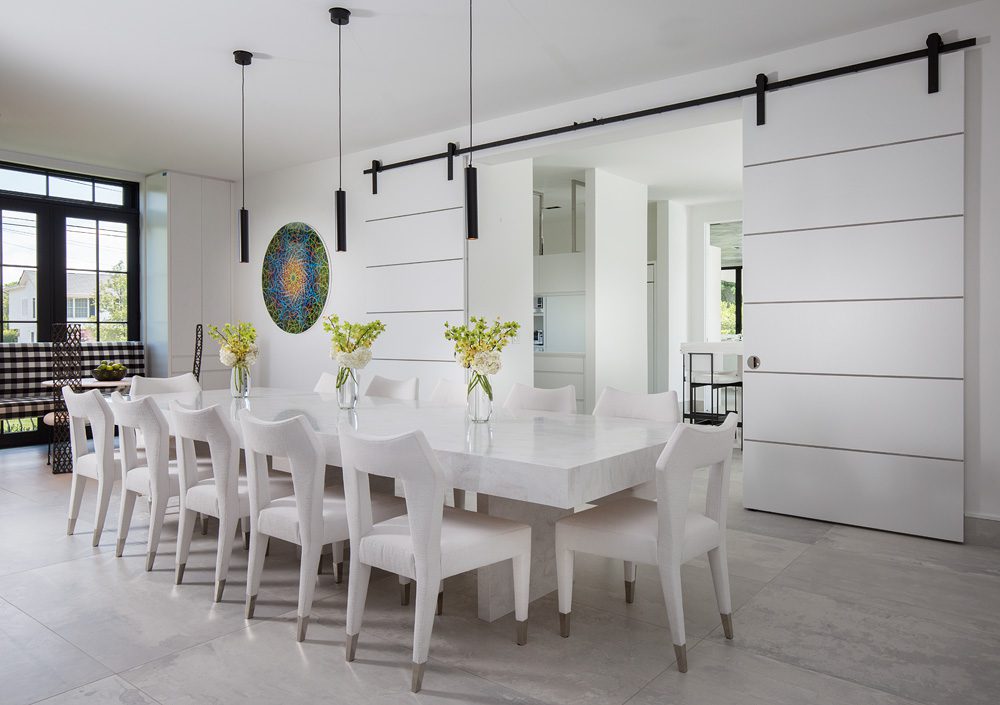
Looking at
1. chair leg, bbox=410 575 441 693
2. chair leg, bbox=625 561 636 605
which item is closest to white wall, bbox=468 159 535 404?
chair leg, bbox=625 561 636 605

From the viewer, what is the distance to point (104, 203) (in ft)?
23.9

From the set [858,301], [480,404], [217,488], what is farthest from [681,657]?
[858,301]

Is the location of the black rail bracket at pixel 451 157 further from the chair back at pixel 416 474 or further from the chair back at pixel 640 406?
the chair back at pixel 416 474

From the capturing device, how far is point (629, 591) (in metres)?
2.83

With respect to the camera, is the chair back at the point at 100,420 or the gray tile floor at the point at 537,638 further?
the chair back at the point at 100,420

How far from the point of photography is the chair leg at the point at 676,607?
2.19 meters

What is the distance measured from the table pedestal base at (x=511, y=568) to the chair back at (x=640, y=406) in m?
0.61

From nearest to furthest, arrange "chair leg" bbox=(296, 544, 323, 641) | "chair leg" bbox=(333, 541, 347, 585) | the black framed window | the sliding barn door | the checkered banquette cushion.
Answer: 1. "chair leg" bbox=(296, 544, 323, 641)
2. "chair leg" bbox=(333, 541, 347, 585)
3. the sliding barn door
4. the checkered banquette cushion
5. the black framed window

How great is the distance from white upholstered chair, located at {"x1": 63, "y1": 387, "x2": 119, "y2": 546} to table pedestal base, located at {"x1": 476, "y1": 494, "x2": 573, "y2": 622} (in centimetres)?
198

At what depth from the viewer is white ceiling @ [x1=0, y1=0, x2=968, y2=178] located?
12.0 feet

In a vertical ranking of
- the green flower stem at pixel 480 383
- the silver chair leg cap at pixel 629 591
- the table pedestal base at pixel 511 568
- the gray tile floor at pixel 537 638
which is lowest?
the gray tile floor at pixel 537 638

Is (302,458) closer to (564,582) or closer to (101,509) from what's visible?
(564,582)

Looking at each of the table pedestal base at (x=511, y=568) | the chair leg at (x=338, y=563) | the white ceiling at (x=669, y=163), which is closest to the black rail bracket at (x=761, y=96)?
the white ceiling at (x=669, y=163)

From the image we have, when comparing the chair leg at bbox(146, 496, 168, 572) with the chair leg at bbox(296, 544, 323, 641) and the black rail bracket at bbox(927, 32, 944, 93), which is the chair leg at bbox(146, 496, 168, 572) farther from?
the black rail bracket at bbox(927, 32, 944, 93)
